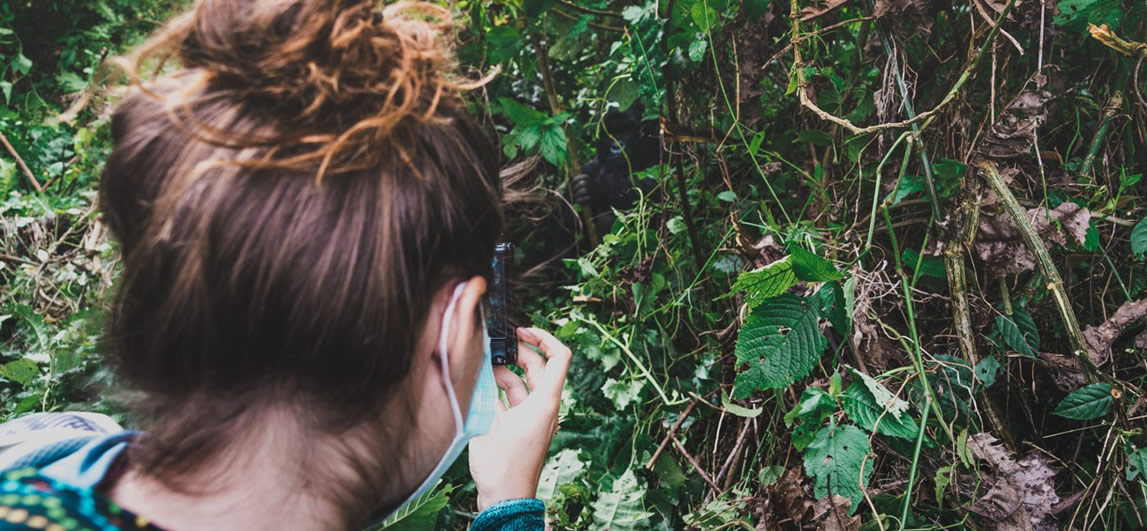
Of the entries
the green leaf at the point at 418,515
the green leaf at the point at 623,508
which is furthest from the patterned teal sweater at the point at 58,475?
the green leaf at the point at 623,508

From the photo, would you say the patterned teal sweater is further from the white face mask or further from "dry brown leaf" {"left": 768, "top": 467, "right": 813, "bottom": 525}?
"dry brown leaf" {"left": 768, "top": 467, "right": 813, "bottom": 525}

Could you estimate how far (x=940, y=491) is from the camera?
1.15m

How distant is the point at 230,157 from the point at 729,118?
1.22 metres

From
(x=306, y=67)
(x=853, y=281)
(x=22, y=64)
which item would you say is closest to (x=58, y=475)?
(x=306, y=67)

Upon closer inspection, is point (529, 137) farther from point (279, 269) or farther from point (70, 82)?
point (70, 82)

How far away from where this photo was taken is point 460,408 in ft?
2.72

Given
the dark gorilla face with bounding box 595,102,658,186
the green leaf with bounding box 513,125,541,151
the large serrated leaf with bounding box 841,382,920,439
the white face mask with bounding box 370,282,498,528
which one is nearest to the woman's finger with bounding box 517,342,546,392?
the white face mask with bounding box 370,282,498,528

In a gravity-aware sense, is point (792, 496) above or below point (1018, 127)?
below

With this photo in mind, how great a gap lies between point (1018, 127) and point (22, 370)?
223 cm

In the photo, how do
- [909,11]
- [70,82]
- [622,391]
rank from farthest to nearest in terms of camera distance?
[70,82] → [622,391] → [909,11]

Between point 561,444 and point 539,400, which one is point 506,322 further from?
point 561,444

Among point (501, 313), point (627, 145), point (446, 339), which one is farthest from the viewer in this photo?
point (627, 145)

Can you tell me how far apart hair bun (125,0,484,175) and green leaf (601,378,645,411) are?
0.98 meters

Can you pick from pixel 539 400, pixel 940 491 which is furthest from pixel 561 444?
pixel 940 491
